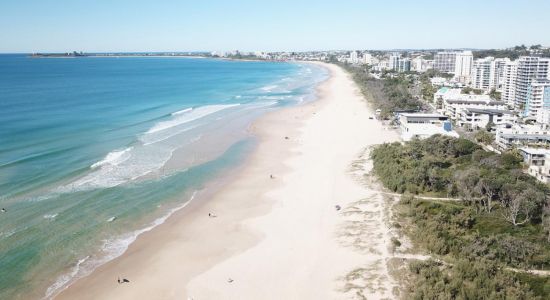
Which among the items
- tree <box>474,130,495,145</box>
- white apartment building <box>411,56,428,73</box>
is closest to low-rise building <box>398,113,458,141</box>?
tree <box>474,130,495,145</box>

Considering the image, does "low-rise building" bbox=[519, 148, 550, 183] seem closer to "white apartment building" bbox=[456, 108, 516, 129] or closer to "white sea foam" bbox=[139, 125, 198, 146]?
"white apartment building" bbox=[456, 108, 516, 129]

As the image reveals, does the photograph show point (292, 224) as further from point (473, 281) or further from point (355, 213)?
point (473, 281)

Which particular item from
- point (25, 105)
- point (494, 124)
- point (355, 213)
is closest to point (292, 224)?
point (355, 213)

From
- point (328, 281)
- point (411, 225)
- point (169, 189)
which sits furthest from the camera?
point (169, 189)

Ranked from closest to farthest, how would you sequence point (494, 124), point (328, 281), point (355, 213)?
point (328, 281), point (355, 213), point (494, 124)

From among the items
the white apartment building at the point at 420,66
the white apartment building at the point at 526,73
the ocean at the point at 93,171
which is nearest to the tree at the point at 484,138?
the ocean at the point at 93,171

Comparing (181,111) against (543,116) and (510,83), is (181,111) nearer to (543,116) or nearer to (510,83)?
(543,116)

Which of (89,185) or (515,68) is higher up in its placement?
(515,68)

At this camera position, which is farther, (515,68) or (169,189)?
(515,68)
